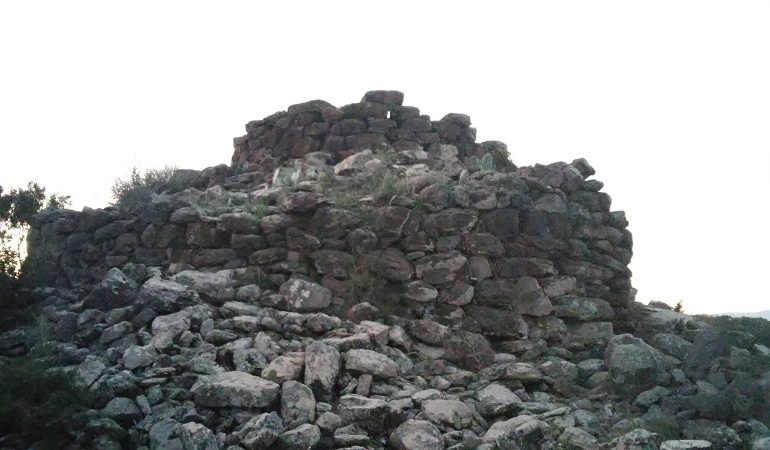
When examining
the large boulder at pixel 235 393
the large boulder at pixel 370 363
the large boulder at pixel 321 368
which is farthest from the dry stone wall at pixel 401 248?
the large boulder at pixel 235 393

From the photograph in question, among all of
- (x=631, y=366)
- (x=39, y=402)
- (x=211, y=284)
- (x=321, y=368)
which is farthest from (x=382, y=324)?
(x=39, y=402)

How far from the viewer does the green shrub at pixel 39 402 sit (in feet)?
16.0

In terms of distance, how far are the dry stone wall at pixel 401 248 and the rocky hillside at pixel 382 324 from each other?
2cm

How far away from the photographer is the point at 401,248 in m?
7.46

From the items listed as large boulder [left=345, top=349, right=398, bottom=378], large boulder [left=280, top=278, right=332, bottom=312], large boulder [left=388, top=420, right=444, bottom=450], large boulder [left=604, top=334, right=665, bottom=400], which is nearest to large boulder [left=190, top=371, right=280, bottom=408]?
large boulder [left=345, top=349, right=398, bottom=378]

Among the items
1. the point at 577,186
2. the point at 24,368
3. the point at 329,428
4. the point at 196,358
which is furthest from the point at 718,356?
the point at 24,368

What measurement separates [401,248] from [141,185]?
4.34 m

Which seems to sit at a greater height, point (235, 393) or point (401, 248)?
point (401, 248)

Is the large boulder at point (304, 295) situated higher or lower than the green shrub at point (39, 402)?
higher

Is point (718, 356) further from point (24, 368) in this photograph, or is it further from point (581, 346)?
point (24, 368)

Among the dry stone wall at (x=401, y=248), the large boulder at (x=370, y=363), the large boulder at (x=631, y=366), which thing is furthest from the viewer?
the dry stone wall at (x=401, y=248)

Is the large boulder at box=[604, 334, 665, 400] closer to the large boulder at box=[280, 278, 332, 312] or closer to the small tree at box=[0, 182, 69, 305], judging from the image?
the large boulder at box=[280, 278, 332, 312]

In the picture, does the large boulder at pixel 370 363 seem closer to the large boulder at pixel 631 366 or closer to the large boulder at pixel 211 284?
the large boulder at pixel 211 284

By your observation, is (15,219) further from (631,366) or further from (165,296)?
(631,366)
